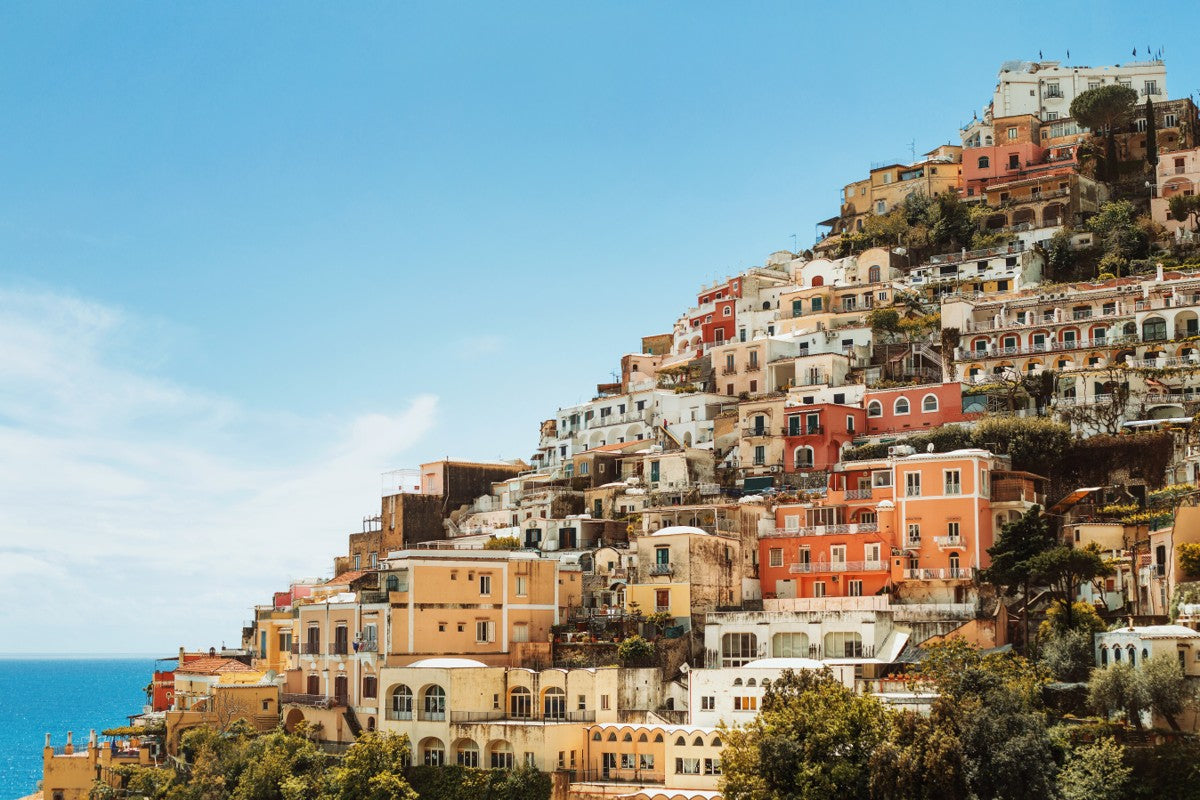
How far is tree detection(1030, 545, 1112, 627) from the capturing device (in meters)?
46.1

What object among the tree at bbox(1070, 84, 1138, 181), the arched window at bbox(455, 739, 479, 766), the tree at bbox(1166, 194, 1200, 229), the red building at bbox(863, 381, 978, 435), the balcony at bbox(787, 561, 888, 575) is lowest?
the arched window at bbox(455, 739, 479, 766)

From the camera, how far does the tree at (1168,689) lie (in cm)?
3919

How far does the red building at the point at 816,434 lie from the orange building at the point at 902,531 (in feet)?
23.2

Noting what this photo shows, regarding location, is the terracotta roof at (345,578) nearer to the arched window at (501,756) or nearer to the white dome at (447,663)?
the white dome at (447,663)

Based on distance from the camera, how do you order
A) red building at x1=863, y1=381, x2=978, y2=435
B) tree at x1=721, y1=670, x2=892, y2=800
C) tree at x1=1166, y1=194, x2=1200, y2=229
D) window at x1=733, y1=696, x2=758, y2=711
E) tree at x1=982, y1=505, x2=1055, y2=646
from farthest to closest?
tree at x1=1166, y1=194, x2=1200, y2=229 < red building at x1=863, y1=381, x2=978, y2=435 < tree at x1=982, y1=505, x2=1055, y2=646 < window at x1=733, y1=696, x2=758, y2=711 < tree at x1=721, y1=670, x2=892, y2=800

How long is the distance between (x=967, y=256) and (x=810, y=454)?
21.2 meters

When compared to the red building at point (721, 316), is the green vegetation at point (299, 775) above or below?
below

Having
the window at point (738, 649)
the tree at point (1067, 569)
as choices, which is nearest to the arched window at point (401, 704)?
the window at point (738, 649)

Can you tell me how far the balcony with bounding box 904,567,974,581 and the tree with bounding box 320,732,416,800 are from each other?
19.2m

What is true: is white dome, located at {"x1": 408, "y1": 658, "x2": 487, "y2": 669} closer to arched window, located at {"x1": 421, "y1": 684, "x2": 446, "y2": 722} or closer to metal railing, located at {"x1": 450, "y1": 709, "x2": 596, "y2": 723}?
arched window, located at {"x1": 421, "y1": 684, "x2": 446, "y2": 722}

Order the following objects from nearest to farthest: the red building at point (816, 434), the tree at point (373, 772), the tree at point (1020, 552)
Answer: the tree at point (1020, 552)
the tree at point (373, 772)
the red building at point (816, 434)

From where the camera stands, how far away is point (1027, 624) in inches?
1916

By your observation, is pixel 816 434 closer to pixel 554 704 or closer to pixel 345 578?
pixel 554 704

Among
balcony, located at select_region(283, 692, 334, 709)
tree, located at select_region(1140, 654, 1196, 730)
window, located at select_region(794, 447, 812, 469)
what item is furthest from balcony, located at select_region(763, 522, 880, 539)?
balcony, located at select_region(283, 692, 334, 709)
